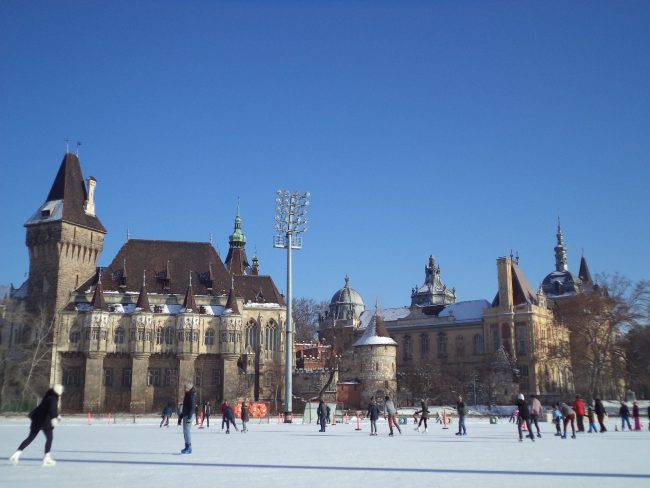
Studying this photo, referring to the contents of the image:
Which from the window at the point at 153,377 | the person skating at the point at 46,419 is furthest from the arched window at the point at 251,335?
the person skating at the point at 46,419

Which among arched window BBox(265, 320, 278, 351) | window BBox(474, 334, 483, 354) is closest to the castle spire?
window BBox(474, 334, 483, 354)

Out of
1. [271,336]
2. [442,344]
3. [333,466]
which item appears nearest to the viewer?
[333,466]

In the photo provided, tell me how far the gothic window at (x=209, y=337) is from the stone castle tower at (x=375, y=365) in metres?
15.3

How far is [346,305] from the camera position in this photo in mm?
114562

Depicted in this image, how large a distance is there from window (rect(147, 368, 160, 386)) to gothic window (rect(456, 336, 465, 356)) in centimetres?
4219

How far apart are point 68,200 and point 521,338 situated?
184 feet

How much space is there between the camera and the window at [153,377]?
6988 centimetres

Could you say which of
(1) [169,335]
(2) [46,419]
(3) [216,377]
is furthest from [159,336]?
(2) [46,419]

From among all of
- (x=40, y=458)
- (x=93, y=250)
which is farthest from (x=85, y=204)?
(x=40, y=458)

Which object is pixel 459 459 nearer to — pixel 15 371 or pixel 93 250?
pixel 15 371

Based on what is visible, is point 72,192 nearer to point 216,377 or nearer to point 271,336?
point 216,377

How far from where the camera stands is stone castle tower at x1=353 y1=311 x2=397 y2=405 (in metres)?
71.8

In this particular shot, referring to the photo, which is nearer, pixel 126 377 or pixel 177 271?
pixel 126 377

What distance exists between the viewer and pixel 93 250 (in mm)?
73688
